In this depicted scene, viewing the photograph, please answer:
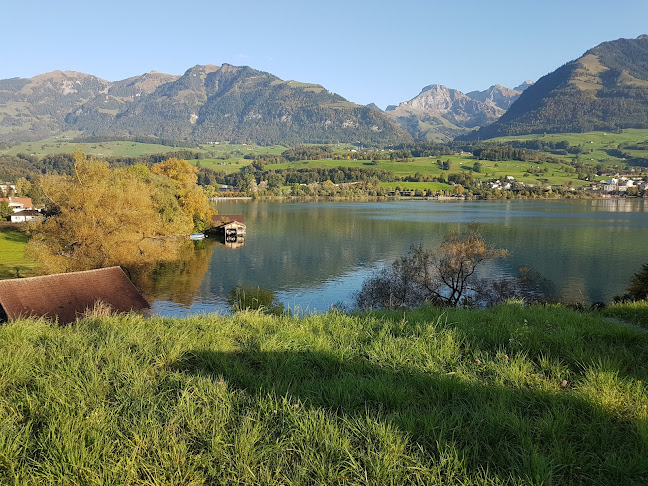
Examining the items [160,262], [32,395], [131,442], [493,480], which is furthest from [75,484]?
[160,262]

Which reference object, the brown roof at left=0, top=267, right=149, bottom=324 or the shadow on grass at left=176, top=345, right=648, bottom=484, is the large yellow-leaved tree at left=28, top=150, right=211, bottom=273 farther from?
the shadow on grass at left=176, top=345, right=648, bottom=484

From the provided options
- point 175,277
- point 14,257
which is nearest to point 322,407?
point 175,277

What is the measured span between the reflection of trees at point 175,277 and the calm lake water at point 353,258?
0.10 metres

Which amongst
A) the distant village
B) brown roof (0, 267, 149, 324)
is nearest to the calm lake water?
brown roof (0, 267, 149, 324)

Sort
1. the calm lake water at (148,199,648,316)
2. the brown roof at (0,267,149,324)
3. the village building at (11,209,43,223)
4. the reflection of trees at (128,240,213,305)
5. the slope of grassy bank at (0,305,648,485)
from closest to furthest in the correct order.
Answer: the slope of grassy bank at (0,305,648,485) → the brown roof at (0,267,149,324) → the reflection of trees at (128,240,213,305) → the calm lake water at (148,199,648,316) → the village building at (11,209,43,223)

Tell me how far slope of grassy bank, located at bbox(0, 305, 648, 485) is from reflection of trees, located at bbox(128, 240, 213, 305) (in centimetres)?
3392

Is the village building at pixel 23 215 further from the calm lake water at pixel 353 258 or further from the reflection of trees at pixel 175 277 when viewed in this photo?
the reflection of trees at pixel 175 277

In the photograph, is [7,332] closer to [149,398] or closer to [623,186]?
[149,398]

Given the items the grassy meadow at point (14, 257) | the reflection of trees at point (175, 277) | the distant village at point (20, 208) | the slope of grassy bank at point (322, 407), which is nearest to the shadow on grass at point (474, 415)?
the slope of grassy bank at point (322, 407)

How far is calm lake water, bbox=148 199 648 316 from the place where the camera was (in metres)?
41.7

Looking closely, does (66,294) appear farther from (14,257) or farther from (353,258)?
(353,258)

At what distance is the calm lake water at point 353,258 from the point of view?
4172cm

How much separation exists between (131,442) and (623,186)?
24015 cm

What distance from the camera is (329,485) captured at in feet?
11.0
